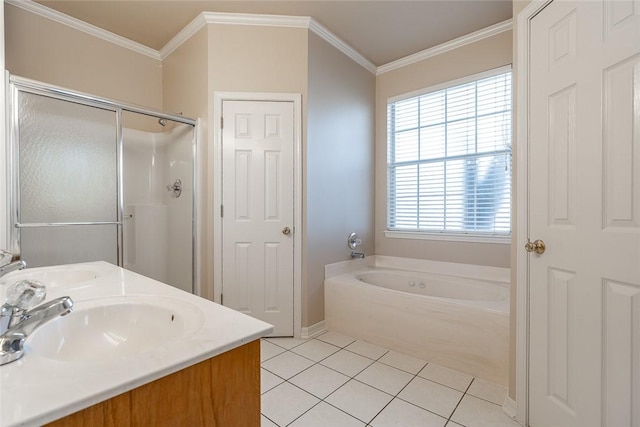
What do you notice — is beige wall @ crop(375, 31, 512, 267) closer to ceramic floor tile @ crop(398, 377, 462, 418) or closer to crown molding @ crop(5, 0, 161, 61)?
ceramic floor tile @ crop(398, 377, 462, 418)

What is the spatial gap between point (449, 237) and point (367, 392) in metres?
→ 1.69

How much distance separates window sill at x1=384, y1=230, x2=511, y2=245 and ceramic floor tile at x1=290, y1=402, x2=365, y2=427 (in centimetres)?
190

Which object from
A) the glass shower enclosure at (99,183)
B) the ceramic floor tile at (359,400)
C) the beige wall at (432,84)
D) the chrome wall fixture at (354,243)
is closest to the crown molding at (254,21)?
the glass shower enclosure at (99,183)

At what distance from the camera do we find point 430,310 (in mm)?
2098

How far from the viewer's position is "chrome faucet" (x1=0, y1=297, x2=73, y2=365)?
0.56 meters

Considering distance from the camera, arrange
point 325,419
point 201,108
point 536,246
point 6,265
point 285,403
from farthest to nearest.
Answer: point 201,108 < point 285,403 < point 325,419 < point 536,246 < point 6,265

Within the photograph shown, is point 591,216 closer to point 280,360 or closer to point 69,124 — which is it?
point 280,360

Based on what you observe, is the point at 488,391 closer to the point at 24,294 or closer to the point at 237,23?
the point at 24,294

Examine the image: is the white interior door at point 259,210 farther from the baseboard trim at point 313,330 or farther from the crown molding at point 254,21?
the crown molding at point 254,21

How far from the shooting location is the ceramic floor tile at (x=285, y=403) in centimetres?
154

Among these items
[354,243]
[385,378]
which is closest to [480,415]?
[385,378]

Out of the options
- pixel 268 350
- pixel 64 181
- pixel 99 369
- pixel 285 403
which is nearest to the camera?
pixel 99 369

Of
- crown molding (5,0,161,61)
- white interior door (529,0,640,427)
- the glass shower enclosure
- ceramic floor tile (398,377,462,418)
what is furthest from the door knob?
crown molding (5,0,161,61)

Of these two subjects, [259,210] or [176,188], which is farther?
[176,188]
